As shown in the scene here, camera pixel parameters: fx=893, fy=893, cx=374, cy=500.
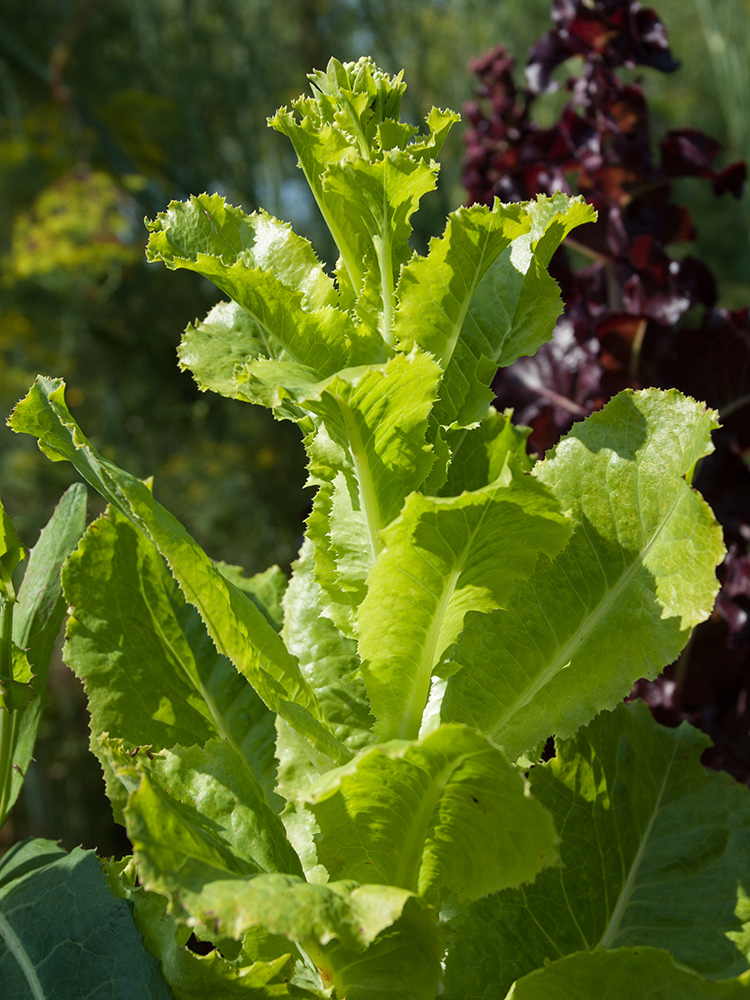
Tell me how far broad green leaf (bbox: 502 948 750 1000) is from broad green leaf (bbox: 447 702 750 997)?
53 mm

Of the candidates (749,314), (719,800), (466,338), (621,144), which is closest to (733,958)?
(719,800)

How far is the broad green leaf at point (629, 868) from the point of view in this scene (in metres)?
0.40

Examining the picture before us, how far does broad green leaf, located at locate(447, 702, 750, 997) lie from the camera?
401 millimetres

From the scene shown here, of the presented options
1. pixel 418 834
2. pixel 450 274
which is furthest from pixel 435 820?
pixel 450 274

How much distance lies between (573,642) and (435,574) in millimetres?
86

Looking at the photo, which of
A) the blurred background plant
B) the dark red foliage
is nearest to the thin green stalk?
the dark red foliage

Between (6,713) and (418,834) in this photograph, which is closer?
(418,834)

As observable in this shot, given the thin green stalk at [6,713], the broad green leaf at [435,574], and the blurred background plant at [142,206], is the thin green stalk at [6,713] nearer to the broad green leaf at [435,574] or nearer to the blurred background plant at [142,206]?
the broad green leaf at [435,574]

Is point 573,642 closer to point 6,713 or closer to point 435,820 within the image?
point 435,820

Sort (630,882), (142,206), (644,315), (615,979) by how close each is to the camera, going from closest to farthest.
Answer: (615,979) → (630,882) → (644,315) → (142,206)

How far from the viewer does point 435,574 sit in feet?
1.13

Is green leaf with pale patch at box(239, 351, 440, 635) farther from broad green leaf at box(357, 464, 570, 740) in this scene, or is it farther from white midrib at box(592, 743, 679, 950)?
white midrib at box(592, 743, 679, 950)

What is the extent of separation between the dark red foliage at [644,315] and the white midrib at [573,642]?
39 cm

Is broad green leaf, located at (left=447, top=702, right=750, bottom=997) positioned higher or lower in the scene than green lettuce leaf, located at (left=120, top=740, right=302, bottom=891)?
lower
